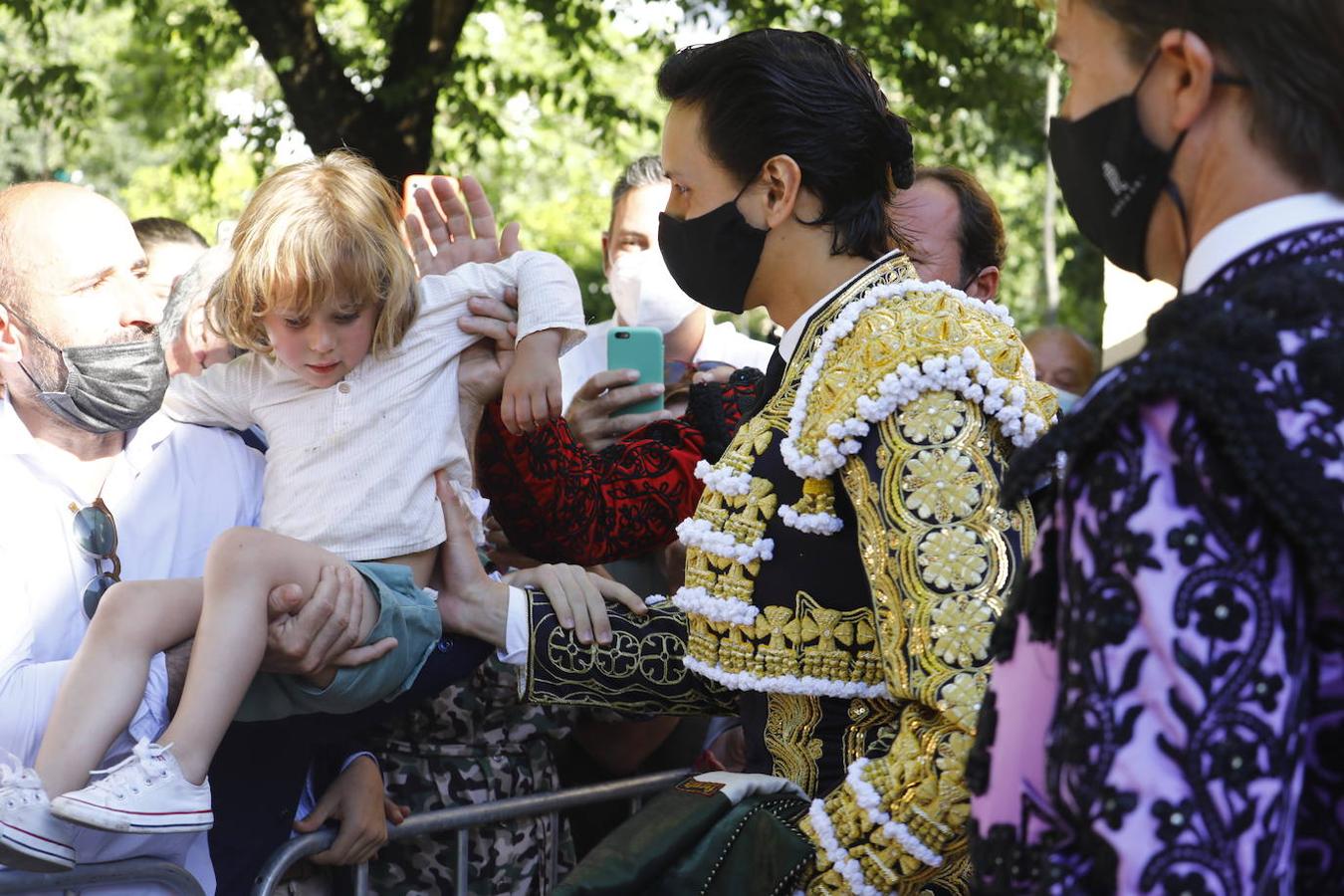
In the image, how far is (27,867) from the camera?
254 cm

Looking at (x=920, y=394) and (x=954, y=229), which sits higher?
(x=954, y=229)

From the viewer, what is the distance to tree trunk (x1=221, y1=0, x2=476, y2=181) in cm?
898

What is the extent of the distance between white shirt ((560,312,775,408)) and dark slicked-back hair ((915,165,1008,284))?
1.27m

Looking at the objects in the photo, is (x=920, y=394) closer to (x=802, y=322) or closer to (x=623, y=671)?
(x=802, y=322)

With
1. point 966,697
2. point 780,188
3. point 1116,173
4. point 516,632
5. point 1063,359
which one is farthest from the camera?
point 1063,359

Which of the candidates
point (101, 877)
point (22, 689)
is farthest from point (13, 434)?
point (101, 877)

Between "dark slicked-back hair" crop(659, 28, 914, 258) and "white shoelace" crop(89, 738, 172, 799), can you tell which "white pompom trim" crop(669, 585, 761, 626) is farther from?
"white shoelace" crop(89, 738, 172, 799)

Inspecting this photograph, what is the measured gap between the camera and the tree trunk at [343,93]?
8.98 metres

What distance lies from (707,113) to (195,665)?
4.45 ft

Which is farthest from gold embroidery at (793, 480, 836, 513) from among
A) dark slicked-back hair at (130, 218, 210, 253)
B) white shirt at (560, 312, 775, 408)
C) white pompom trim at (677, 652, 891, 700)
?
dark slicked-back hair at (130, 218, 210, 253)

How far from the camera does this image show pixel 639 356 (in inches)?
152

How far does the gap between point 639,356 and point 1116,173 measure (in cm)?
237

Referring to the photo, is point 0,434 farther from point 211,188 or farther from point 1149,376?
point 211,188

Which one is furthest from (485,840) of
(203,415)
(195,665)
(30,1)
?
(30,1)
